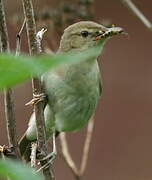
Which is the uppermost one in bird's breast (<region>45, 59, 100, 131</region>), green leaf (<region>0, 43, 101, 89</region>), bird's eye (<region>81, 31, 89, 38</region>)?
bird's eye (<region>81, 31, 89, 38</region>)

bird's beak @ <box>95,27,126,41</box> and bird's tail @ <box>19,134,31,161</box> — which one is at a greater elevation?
bird's beak @ <box>95,27,126,41</box>

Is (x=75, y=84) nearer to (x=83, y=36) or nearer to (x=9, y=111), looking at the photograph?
(x=83, y=36)

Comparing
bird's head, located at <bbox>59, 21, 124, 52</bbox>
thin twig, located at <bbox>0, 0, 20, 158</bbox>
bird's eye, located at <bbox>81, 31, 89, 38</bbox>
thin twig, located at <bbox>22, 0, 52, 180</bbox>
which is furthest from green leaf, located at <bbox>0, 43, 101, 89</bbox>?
bird's eye, located at <bbox>81, 31, 89, 38</bbox>

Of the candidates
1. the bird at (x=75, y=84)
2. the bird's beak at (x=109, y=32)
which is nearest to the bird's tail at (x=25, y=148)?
the bird at (x=75, y=84)

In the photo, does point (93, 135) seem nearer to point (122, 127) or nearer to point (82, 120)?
point (122, 127)

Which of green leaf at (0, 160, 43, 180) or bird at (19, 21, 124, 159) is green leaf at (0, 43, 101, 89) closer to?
green leaf at (0, 160, 43, 180)

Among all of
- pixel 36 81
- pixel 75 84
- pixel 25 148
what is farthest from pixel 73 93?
pixel 36 81

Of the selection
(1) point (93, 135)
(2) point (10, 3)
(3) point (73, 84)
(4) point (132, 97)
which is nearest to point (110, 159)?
(1) point (93, 135)

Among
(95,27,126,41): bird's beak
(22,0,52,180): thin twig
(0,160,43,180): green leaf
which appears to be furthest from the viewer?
(95,27,126,41): bird's beak
